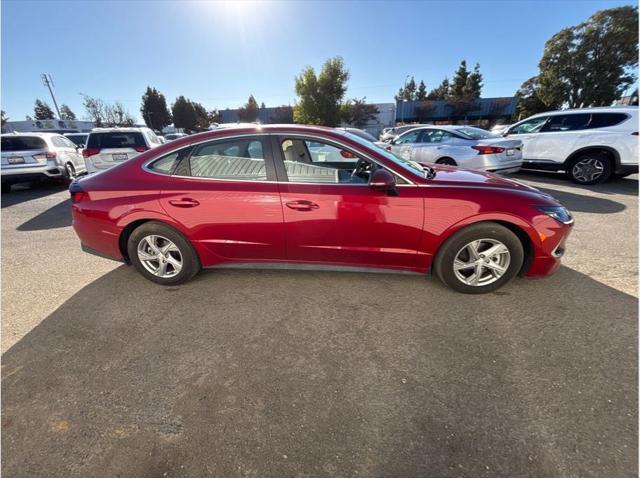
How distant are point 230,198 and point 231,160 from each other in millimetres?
398

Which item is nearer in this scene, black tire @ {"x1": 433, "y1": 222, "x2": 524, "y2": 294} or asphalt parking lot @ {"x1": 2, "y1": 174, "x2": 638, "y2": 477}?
asphalt parking lot @ {"x1": 2, "y1": 174, "x2": 638, "y2": 477}

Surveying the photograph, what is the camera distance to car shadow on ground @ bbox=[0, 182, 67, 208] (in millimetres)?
7102

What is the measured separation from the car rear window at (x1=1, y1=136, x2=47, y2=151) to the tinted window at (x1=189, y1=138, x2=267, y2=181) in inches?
323

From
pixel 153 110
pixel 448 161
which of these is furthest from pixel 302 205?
pixel 153 110

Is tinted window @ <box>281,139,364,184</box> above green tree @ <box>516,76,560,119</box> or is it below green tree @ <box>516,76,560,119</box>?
below

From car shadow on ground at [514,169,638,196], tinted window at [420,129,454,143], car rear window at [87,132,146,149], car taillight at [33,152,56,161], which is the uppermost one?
car rear window at [87,132,146,149]

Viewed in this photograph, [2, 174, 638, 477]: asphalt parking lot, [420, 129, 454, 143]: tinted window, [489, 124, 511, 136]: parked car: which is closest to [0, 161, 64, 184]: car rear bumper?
[2, 174, 638, 477]: asphalt parking lot

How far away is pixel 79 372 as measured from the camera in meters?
1.96

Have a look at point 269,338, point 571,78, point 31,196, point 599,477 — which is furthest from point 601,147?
point 571,78

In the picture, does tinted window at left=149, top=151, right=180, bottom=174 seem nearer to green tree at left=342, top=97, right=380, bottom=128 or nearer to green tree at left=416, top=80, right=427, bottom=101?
green tree at left=342, top=97, right=380, bottom=128

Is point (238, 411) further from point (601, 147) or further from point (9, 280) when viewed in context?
point (601, 147)

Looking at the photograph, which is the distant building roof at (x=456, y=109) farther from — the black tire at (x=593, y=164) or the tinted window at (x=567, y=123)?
the black tire at (x=593, y=164)

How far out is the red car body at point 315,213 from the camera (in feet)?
8.04

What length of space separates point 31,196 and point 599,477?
11.2 meters
